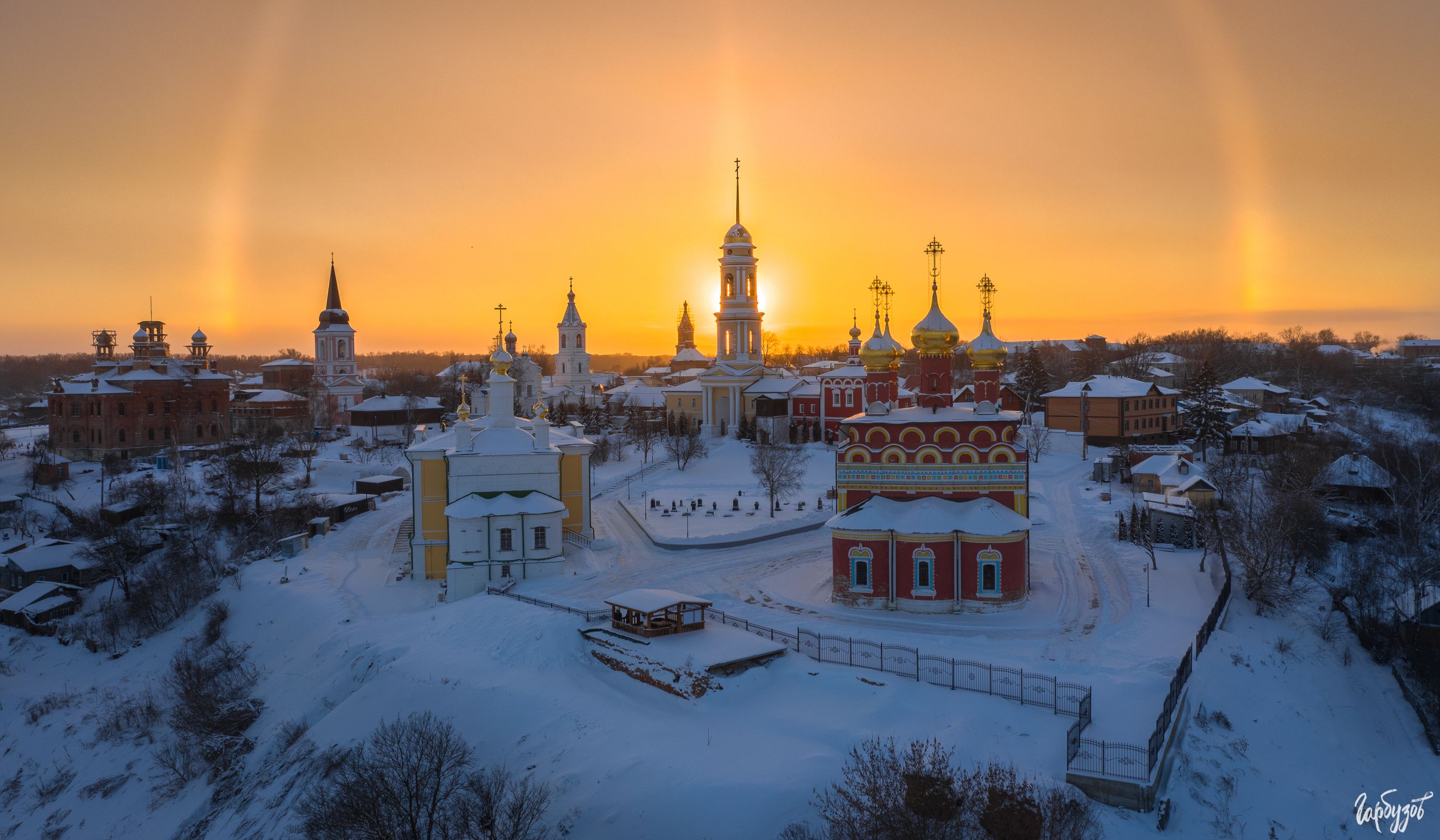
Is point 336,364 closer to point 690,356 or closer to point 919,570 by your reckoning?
point 690,356

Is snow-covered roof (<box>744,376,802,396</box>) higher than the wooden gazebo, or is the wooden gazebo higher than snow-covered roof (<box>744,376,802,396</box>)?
snow-covered roof (<box>744,376,802,396</box>)

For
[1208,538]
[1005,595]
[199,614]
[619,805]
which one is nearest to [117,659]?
[199,614]

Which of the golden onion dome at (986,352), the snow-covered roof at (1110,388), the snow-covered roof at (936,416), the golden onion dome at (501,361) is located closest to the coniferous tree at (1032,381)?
the snow-covered roof at (1110,388)

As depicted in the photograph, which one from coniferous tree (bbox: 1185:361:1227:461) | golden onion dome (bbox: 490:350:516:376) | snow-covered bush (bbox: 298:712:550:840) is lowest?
snow-covered bush (bbox: 298:712:550:840)

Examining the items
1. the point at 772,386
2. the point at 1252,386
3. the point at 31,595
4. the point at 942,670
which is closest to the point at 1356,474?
the point at 942,670

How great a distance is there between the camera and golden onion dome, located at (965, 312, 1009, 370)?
99.7 ft

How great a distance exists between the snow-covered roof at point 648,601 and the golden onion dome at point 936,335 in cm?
1074

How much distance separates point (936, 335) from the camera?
2698cm

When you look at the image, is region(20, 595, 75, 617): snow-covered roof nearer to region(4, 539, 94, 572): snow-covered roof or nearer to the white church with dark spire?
region(4, 539, 94, 572): snow-covered roof

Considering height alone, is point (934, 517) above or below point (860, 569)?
above

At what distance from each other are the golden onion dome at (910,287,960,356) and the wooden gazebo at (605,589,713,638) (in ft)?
35.1

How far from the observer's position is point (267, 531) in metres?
39.1

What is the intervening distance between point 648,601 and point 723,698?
3926 mm

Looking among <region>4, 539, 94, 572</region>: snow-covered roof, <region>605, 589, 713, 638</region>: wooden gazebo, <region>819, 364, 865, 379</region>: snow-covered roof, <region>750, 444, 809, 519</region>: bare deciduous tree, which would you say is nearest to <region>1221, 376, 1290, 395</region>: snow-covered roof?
Result: <region>819, 364, 865, 379</region>: snow-covered roof
